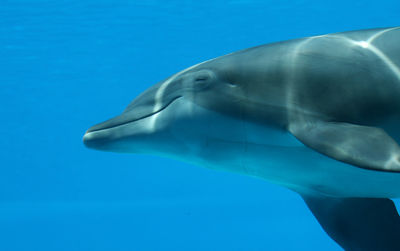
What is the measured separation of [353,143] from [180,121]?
1480mm

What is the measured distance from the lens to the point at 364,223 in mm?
4160

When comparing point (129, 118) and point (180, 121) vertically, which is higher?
point (129, 118)

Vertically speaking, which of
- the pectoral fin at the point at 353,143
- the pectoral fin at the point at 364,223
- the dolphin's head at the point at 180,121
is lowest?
the pectoral fin at the point at 364,223

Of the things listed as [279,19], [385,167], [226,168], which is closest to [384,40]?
[385,167]

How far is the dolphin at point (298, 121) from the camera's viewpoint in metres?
3.35

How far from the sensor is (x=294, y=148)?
11.5 ft

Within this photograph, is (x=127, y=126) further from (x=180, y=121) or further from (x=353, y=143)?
(x=353, y=143)

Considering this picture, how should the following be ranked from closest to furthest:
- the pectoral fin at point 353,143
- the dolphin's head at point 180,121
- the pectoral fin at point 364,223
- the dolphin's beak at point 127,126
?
the pectoral fin at point 353,143 < the dolphin's head at point 180,121 < the dolphin's beak at point 127,126 < the pectoral fin at point 364,223

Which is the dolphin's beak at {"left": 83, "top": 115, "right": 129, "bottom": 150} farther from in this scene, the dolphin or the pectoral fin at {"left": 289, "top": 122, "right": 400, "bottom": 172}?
the pectoral fin at {"left": 289, "top": 122, "right": 400, "bottom": 172}

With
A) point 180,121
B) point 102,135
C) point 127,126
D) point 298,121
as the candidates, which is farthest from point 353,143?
point 102,135

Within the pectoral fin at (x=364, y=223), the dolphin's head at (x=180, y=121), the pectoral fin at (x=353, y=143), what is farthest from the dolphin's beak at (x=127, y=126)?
the pectoral fin at (x=364, y=223)

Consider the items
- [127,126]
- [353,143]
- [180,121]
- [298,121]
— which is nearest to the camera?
[353,143]

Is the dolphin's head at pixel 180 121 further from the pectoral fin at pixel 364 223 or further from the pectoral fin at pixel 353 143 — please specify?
the pectoral fin at pixel 364 223

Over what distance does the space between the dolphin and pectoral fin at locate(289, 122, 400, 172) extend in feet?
0.03
